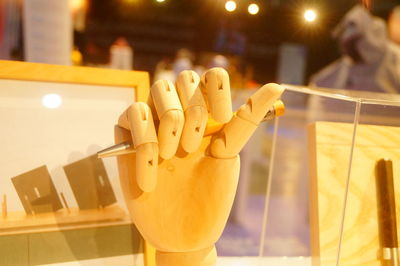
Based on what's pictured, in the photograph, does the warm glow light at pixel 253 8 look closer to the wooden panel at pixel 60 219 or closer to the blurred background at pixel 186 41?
the wooden panel at pixel 60 219

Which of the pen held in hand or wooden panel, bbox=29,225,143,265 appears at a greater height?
the pen held in hand

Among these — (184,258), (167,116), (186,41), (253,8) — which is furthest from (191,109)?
(186,41)

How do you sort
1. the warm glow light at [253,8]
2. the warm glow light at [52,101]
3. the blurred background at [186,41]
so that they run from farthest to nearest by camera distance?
the blurred background at [186,41]
the warm glow light at [253,8]
the warm glow light at [52,101]

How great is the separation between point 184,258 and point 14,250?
21 cm

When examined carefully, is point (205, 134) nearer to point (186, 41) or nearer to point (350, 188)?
point (350, 188)

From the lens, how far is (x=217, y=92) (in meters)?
0.45

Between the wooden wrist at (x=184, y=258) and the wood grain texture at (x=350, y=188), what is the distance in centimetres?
17

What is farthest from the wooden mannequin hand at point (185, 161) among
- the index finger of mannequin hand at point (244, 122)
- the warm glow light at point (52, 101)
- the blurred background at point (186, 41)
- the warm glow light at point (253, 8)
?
the blurred background at point (186, 41)

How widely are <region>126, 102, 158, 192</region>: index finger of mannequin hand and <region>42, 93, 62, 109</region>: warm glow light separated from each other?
0.53 feet

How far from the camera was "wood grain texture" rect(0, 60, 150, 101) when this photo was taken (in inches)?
20.8

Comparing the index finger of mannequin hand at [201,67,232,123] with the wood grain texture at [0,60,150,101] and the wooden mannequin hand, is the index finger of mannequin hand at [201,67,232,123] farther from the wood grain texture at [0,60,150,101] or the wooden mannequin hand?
the wood grain texture at [0,60,150,101]

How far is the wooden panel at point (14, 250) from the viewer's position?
1.64 feet

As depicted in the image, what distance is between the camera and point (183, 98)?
1.49 ft

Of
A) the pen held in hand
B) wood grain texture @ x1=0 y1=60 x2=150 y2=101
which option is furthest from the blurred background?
the pen held in hand
